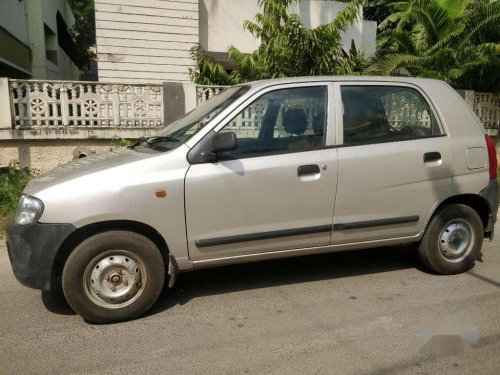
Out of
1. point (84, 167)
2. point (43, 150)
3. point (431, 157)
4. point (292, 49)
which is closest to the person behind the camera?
point (84, 167)

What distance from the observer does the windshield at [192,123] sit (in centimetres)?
371

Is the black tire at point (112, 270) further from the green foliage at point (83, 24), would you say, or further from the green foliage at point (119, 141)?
the green foliage at point (83, 24)

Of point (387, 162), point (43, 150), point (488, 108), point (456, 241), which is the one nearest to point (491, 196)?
point (456, 241)

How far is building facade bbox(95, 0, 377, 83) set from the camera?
10.7 meters

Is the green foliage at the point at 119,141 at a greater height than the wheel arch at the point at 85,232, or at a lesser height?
greater

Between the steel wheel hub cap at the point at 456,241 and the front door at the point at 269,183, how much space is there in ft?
4.17

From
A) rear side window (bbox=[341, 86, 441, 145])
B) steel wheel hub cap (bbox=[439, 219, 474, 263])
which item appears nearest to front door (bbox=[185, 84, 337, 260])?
rear side window (bbox=[341, 86, 441, 145])

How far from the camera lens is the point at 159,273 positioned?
11.5 feet

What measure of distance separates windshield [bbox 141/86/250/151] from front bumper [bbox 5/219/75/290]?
102 cm

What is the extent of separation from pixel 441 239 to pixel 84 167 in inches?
128

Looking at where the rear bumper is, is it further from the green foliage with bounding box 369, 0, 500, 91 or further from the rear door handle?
the green foliage with bounding box 369, 0, 500, 91

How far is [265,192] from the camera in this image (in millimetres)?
3637

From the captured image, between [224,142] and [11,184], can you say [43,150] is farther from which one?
[224,142]

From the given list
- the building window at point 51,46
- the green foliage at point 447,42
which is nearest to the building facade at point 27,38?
the building window at point 51,46
